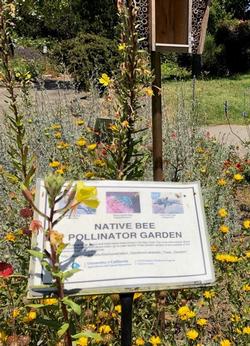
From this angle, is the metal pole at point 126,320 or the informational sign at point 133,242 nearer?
the informational sign at point 133,242

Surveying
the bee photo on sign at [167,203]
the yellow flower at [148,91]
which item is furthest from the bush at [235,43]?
the bee photo on sign at [167,203]

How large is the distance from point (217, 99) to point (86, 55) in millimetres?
3146

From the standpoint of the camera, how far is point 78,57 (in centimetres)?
1207

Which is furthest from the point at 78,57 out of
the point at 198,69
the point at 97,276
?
the point at 97,276

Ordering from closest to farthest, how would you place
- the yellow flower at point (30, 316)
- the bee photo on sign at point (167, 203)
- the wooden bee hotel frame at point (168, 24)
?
1. the bee photo on sign at point (167, 203)
2. the yellow flower at point (30, 316)
3. the wooden bee hotel frame at point (168, 24)

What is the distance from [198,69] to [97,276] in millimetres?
15332

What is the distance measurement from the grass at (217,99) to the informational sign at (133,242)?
4505mm

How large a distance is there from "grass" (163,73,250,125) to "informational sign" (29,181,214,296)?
14.8ft

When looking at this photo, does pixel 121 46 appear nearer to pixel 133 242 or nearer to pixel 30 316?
pixel 133 242

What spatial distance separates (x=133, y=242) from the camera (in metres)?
1.67

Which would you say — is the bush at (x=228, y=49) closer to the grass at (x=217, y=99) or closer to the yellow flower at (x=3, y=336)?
the grass at (x=217, y=99)

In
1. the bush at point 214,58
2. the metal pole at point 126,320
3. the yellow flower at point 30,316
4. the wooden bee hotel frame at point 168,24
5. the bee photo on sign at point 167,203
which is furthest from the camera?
the bush at point 214,58

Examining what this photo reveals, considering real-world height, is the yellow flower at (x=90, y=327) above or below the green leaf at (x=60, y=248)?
below

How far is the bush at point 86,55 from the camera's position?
470 inches
